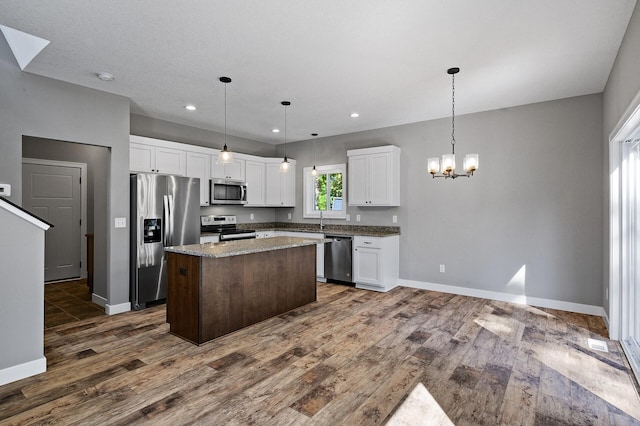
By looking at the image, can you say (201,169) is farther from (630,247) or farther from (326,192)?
(630,247)

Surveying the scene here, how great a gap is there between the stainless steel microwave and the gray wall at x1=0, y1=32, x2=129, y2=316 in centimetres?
151

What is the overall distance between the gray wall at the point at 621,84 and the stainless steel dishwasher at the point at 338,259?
3239 mm

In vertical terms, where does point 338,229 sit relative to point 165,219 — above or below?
below

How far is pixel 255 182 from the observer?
21.0 feet

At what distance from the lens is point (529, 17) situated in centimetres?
246

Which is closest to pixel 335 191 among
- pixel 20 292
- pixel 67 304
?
pixel 67 304

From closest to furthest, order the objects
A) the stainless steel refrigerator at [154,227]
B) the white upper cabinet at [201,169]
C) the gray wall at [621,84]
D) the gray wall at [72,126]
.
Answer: the gray wall at [621,84] → the gray wall at [72,126] → the stainless steel refrigerator at [154,227] → the white upper cabinet at [201,169]

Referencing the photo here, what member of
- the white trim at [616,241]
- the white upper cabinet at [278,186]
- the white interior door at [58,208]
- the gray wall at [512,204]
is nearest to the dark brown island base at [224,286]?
the gray wall at [512,204]

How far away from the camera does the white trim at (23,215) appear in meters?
2.42

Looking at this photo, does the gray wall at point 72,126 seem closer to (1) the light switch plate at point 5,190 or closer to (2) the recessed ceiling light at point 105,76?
(1) the light switch plate at point 5,190

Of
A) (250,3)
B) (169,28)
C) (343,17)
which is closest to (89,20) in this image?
(169,28)

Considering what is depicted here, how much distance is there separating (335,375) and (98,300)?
360 centimetres

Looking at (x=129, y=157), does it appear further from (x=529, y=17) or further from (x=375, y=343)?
(x=529, y=17)

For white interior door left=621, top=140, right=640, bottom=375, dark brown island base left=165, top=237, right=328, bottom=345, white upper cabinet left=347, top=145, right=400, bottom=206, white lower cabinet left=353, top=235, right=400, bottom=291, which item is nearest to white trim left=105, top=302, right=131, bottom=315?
dark brown island base left=165, top=237, right=328, bottom=345
